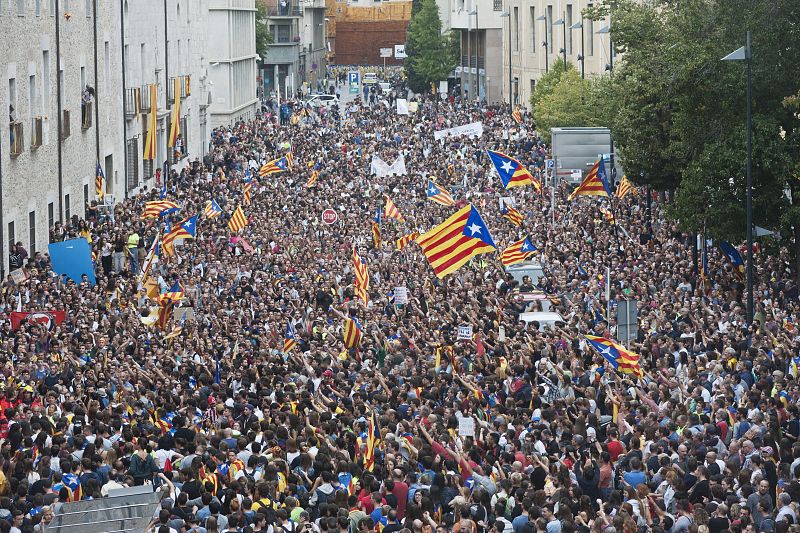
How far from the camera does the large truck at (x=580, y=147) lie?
160 feet

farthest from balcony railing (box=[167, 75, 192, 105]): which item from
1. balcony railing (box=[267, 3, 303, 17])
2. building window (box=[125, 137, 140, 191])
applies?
balcony railing (box=[267, 3, 303, 17])

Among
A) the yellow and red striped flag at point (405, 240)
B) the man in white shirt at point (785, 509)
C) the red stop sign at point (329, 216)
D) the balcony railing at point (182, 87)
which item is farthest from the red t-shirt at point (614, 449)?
the balcony railing at point (182, 87)

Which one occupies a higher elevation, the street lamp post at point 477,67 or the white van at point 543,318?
the street lamp post at point 477,67

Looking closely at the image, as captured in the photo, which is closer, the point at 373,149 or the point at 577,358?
the point at 577,358

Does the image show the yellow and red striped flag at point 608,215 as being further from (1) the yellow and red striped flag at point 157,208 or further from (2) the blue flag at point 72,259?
(2) the blue flag at point 72,259

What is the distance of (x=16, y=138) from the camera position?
37844 mm

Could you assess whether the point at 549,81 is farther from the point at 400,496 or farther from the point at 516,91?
the point at 400,496

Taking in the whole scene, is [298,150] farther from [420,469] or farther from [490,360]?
[420,469]

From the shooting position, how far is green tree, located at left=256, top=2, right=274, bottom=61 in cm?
13114

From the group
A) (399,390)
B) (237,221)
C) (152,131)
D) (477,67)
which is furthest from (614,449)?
(477,67)

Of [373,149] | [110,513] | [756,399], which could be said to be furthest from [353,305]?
[373,149]

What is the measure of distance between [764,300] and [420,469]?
46.9ft

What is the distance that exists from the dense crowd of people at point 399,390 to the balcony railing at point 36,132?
2.28 m

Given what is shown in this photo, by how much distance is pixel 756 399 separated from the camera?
18688mm
